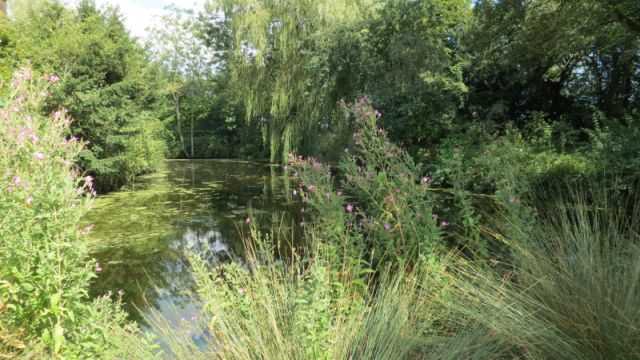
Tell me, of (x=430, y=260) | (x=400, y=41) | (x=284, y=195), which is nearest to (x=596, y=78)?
(x=400, y=41)

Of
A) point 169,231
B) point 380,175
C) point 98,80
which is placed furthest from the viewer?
point 98,80

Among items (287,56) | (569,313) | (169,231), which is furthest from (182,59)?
(569,313)

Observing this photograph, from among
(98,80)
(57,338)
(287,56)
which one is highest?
(287,56)

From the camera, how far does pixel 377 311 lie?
1.89 meters

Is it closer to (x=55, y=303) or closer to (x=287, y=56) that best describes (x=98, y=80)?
(x=287, y=56)

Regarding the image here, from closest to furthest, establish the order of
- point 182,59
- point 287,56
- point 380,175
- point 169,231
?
point 380,175 < point 169,231 < point 287,56 < point 182,59

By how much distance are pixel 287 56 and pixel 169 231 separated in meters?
8.71

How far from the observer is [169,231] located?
711 cm

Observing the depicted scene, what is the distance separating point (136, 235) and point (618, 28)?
Result: 11.3 m

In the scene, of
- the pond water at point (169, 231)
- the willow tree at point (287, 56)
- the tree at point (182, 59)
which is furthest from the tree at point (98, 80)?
the tree at point (182, 59)

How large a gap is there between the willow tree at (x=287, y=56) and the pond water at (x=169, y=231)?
8.65 feet

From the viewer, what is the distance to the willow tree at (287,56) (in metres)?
13.6

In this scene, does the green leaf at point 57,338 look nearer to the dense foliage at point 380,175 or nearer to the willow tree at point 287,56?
the dense foliage at point 380,175

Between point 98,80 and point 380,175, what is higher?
point 98,80
